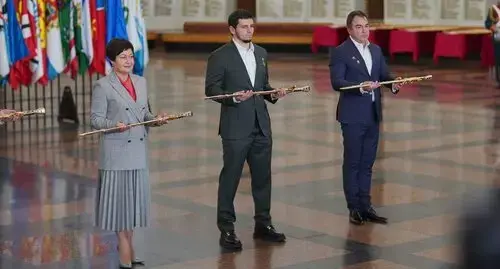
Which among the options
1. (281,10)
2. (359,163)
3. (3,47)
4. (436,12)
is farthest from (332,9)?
(359,163)

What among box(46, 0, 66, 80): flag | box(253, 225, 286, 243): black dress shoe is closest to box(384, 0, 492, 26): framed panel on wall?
box(46, 0, 66, 80): flag

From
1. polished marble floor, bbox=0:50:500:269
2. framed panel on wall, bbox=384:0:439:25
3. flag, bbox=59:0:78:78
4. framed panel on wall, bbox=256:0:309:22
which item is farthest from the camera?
framed panel on wall, bbox=256:0:309:22

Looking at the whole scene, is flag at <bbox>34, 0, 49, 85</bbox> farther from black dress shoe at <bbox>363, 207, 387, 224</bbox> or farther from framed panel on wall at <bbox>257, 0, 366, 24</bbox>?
framed panel on wall at <bbox>257, 0, 366, 24</bbox>

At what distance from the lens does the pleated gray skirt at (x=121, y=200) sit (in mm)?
6441

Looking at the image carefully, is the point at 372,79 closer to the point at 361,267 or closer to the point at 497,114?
the point at 361,267

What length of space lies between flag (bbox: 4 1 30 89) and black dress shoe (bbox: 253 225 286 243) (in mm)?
6466

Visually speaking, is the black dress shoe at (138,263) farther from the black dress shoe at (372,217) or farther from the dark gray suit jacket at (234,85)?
the black dress shoe at (372,217)

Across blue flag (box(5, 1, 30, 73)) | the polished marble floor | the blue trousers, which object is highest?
blue flag (box(5, 1, 30, 73))

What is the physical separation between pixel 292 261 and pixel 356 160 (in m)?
1.46

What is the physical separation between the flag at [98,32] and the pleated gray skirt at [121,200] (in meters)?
7.28

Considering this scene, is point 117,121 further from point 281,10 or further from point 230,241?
point 281,10

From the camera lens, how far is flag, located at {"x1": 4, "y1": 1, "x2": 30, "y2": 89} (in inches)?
514

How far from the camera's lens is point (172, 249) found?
24.3ft

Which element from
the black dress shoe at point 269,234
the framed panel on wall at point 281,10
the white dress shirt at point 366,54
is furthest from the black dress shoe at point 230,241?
the framed panel on wall at point 281,10
